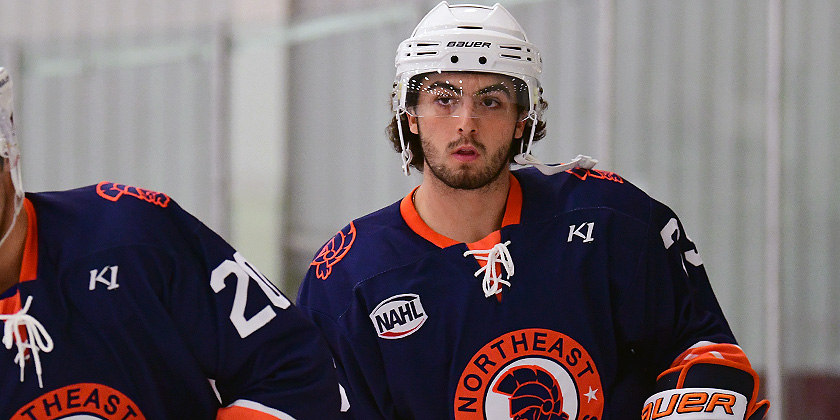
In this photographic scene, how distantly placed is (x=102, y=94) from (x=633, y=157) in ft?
8.13

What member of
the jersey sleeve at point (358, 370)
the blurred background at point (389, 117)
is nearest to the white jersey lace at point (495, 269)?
the jersey sleeve at point (358, 370)

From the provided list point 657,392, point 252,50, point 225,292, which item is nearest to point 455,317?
point 657,392

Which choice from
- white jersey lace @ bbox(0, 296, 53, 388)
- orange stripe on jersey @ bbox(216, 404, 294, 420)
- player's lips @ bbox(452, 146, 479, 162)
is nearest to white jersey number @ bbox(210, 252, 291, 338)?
orange stripe on jersey @ bbox(216, 404, 294, 420)

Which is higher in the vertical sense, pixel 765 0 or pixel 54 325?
pixel 765 0

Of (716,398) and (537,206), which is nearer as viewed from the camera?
(716,398)

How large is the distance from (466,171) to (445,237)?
0.47ft

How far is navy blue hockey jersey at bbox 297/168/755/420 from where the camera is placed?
2074mm

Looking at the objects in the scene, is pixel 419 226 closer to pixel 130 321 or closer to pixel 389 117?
pixel 130 321

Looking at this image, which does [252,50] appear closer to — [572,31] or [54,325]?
[572,31]

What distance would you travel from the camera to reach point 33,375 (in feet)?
5.24

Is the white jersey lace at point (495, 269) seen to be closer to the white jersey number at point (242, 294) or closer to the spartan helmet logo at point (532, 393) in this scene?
the spartan helmet logo at point (532, 393)

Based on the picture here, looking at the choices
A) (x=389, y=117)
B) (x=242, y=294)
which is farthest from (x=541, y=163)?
(x=389, y=117)

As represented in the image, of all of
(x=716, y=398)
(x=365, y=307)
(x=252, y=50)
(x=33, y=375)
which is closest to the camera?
(x=33, y=375)

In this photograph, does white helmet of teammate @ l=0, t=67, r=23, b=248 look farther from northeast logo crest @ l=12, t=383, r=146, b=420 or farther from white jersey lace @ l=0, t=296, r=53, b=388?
northeast logo crest @ l=12, t=383, r=146, b=420
